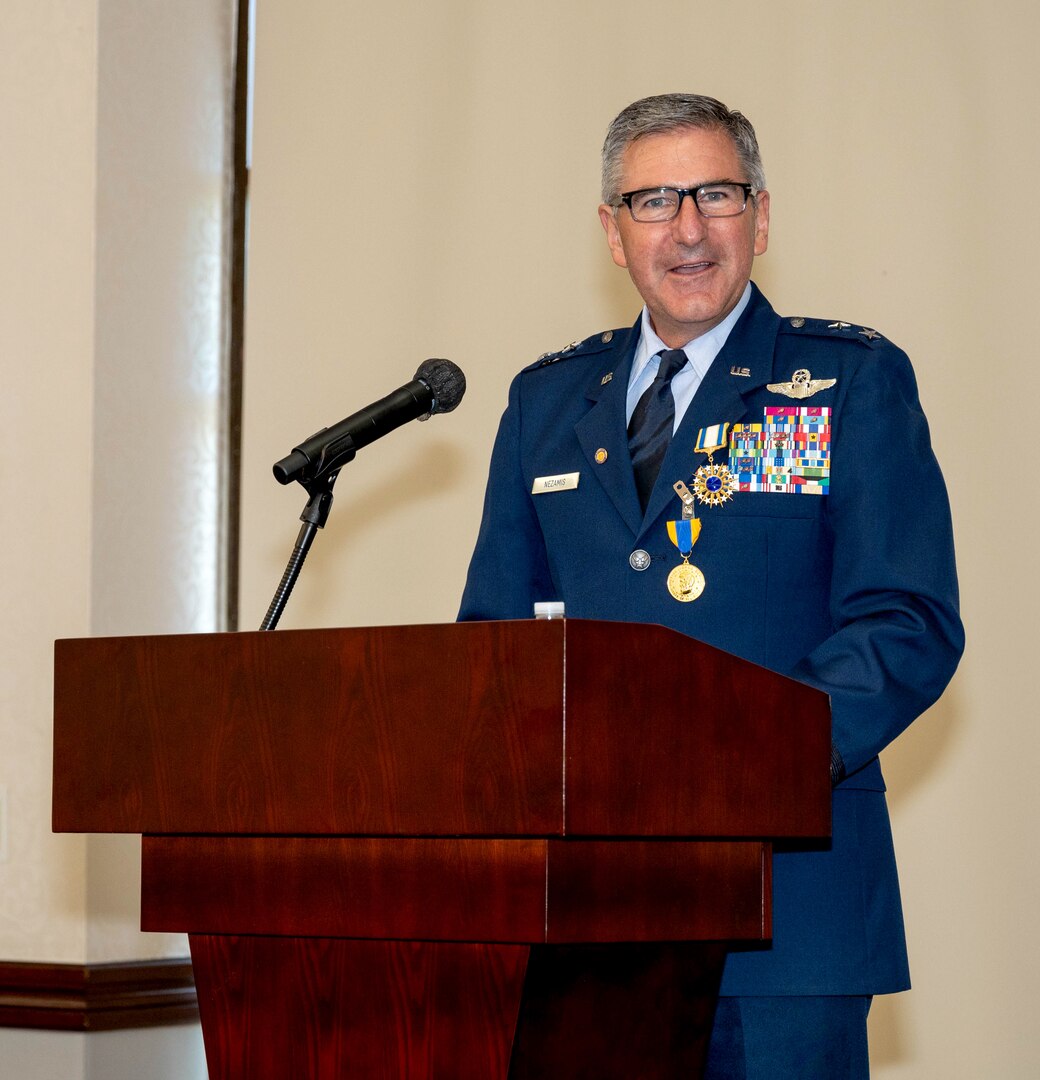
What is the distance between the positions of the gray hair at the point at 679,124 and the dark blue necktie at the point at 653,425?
8.9 inches

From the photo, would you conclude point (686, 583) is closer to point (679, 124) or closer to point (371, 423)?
point (371, 423)

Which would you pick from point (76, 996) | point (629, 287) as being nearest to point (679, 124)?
point (629, 287)

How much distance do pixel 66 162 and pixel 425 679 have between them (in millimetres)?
2280

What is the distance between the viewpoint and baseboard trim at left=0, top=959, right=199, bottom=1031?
3090 millimetres

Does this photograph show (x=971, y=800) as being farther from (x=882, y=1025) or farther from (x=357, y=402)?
(x=357, y=402)

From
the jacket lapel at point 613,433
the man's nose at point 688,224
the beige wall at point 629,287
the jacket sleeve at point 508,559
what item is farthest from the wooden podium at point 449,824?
the beige wall at point 629,287

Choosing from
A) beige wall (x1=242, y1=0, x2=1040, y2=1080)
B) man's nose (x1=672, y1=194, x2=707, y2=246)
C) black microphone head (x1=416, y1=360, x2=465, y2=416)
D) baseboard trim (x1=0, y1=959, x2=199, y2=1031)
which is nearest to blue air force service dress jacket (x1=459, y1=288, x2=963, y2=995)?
man's nose (x1=672, y1=194, x2=707, y2=246)

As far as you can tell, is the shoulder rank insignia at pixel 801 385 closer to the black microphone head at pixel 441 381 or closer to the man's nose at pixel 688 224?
the man's nose at pixel 688 224

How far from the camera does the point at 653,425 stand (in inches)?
76.9

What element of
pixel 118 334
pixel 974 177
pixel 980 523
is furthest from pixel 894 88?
pixel 118 334

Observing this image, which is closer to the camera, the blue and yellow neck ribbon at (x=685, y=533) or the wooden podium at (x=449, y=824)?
the wooden podium at (x=449, y=824)

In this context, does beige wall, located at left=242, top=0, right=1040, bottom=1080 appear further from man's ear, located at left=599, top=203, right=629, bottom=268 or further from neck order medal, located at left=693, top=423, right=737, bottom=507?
neck order medal, located at left=693, top=423, right=737, bottom=507

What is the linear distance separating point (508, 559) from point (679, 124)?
1.85ft

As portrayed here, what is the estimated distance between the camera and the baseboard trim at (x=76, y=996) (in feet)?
10.1
